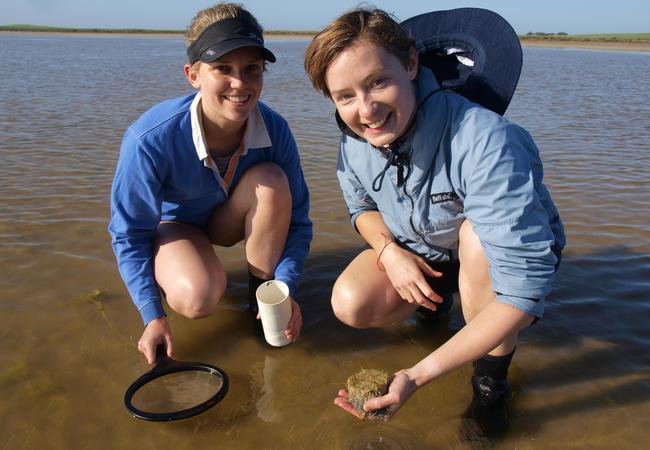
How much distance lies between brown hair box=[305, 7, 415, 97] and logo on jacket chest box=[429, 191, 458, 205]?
54cm

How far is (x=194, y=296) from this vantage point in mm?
2693

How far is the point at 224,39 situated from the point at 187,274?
3.82 feet

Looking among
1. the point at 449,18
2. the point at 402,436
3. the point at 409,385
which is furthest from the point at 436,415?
the point at 449,18

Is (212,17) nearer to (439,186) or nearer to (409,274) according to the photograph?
(439,186)

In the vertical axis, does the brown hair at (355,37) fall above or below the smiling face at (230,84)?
above

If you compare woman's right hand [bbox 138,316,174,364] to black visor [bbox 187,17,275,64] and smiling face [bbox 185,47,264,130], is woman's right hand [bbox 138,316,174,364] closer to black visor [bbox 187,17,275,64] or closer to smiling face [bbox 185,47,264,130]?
smiling face [bbox 185,47,264,130]

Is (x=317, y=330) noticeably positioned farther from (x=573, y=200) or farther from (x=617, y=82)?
(x=617, y=82)

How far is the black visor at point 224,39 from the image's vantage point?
7.92 ft

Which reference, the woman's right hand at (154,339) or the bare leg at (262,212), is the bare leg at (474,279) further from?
the woman's right hand at (154,339)

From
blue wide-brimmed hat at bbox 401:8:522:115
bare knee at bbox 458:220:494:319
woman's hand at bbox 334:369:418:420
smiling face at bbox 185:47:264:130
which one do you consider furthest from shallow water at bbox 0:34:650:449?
blue wide-brimmed hat at bbox 401:8:522:115

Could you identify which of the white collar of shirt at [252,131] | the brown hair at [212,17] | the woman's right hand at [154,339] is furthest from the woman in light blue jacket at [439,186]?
the woman's right hand at [154,339]

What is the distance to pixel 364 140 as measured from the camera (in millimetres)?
2387

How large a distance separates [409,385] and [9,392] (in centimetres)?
183

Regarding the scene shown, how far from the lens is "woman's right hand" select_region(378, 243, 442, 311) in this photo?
2.35 m
